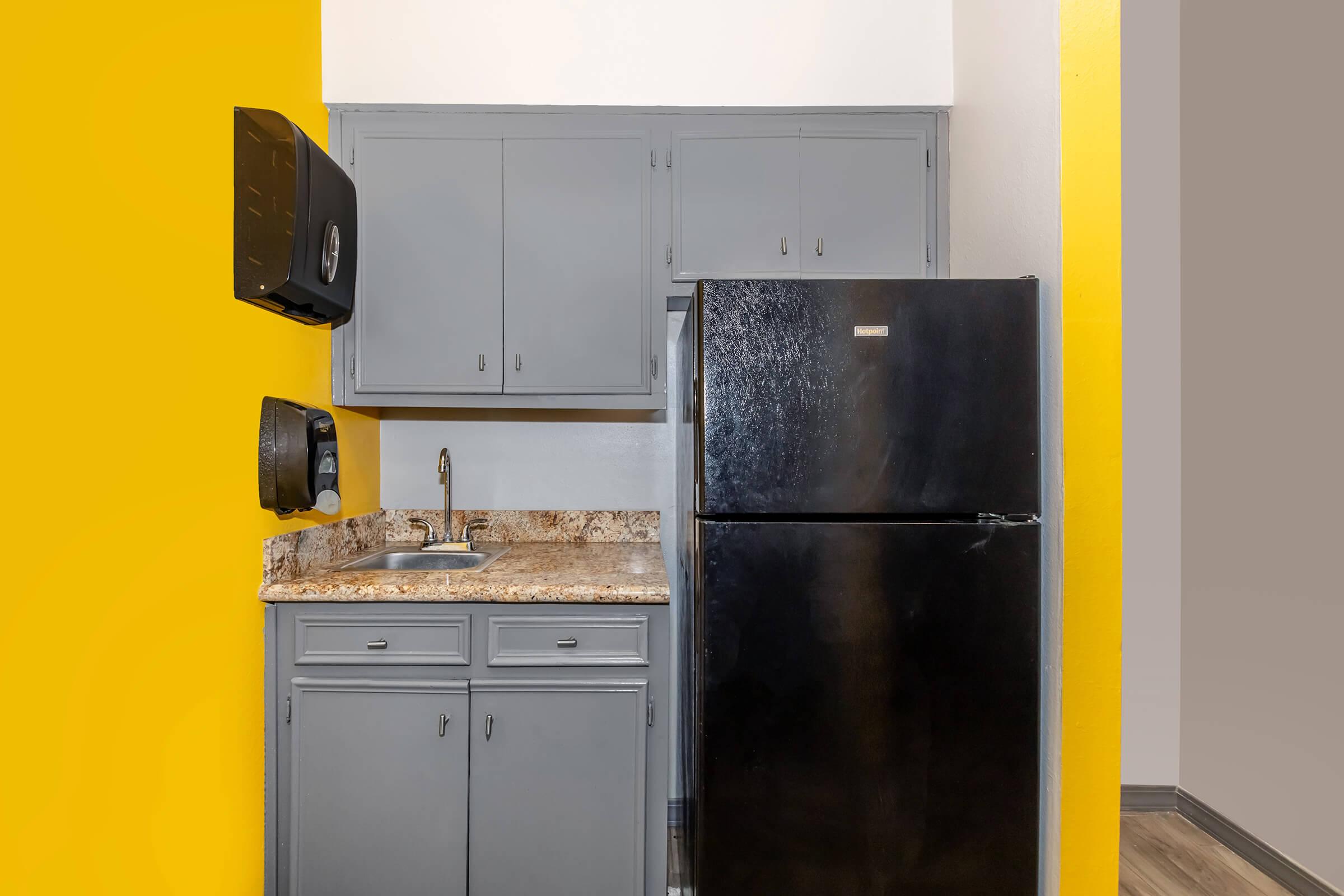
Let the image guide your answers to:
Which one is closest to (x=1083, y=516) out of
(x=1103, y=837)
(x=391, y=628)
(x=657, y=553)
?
(x=1103, y=837)

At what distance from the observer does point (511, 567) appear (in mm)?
1866

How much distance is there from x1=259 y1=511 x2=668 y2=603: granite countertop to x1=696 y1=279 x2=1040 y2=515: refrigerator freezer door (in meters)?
0.45

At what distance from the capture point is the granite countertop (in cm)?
162

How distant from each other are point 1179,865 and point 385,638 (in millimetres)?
2388

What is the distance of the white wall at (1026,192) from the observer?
1462 mm

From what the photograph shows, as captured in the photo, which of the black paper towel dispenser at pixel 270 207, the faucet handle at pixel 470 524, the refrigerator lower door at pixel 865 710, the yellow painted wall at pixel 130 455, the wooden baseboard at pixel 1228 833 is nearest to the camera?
the yellow painted wall at pixel 130 455

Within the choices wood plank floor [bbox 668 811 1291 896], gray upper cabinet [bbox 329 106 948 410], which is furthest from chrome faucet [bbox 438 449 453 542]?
wood plank floor [bbox 668 811 1291 896]

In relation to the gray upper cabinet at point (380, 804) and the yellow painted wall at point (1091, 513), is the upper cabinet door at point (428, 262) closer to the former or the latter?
the gray upper cabinet at point (380, 804)

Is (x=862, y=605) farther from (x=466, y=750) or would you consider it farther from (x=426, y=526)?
(x=426, y=526)

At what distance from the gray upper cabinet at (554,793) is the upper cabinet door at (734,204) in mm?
1262

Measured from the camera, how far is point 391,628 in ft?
5.37

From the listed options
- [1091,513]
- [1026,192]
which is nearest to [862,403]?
[1091,513]

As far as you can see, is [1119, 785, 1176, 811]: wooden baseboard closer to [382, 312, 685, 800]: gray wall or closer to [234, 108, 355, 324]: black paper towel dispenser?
[382, 312, 685, 800]: gray wall

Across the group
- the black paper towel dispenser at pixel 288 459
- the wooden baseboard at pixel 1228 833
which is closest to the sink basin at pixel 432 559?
the black paper towel dispenser at pixel 288 459
